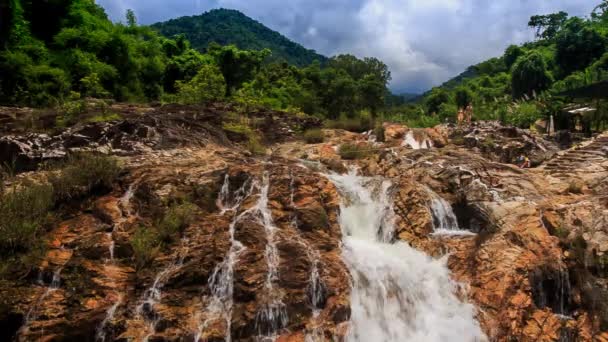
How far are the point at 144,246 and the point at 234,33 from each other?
348 feet

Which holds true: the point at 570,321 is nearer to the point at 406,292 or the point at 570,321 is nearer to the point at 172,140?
the point at 406,292

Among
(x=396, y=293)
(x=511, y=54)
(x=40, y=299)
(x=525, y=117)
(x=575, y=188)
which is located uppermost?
(x=511, y=54)

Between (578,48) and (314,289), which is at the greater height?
(578,48)

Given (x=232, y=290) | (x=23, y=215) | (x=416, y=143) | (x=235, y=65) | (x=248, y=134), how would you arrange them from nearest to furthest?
(x=232, y=290) < (x=23, y=215) < (x=248, y=134) < (x=416, y=143) < (x=235, y=65)

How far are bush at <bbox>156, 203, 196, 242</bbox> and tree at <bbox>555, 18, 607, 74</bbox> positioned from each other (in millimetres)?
55874

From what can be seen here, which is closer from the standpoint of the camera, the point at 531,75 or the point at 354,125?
the point at 354,125

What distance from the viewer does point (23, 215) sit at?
26.0 feet

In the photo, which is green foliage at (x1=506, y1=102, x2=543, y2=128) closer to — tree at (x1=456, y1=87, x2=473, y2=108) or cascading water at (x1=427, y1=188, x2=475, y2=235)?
cascading water at (x1=427, y1=188, x2=475, y2=235)

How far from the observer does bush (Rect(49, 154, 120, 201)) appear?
9.06 m

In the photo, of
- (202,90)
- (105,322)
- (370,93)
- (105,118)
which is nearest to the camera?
(105,322)

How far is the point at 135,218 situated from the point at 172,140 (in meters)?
4.37

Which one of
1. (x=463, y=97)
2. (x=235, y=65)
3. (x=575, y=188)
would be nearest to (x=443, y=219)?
(x=575, y=188)

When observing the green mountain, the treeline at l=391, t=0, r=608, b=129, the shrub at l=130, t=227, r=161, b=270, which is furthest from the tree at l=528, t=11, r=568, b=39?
the shrub at l=130, t=227, r=161, b=270

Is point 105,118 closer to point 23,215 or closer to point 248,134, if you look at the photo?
point 248,134
